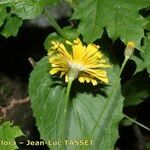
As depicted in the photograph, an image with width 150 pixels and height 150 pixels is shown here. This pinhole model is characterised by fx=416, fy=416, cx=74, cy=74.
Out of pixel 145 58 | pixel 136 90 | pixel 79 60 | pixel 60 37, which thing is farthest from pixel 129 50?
pixel 136 90

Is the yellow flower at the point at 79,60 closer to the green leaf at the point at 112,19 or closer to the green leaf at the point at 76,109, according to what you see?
the green leaf at the point at 112,19

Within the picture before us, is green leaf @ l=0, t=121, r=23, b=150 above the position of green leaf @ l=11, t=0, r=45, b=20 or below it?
below

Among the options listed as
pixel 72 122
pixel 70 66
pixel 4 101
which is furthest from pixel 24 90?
pixel 70 66

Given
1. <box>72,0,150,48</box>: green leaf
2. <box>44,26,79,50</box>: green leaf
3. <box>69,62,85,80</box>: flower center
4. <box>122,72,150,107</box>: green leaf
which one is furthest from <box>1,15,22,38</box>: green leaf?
<box>122,72,150,107</box>: green leaf

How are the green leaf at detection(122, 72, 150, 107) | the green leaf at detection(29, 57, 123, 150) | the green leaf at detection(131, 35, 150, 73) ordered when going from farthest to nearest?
the green leaf at detection(122, 72, 150, 107)
the green leaf at detection(29, 57, 123, 150)
the green leaf at detection(131, 35, 150, 73)

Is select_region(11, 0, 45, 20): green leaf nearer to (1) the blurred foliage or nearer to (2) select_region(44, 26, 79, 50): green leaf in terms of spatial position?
(1) the blurred foliage
